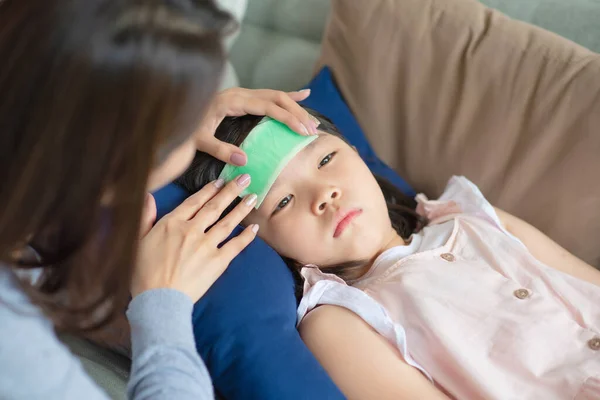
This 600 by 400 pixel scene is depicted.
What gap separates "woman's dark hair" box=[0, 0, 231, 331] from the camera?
0.60 m

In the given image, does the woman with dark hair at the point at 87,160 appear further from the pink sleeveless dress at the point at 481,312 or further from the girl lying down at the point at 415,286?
the pink sleeveless dress at the point at 481,312

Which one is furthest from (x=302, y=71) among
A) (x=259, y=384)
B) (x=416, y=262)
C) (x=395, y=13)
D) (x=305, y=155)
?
(x=259, y=384)

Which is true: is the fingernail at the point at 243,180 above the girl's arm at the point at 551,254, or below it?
above

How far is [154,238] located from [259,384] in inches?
11.3

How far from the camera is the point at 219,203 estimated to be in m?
1.05

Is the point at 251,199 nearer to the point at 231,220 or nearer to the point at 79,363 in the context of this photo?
the point at 231,220

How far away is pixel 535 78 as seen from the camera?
1.24m

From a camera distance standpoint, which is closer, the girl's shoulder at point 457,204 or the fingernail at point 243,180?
the fingernail at point 243,180

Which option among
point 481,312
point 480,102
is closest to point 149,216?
point 481,312

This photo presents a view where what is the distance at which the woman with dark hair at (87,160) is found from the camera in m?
0.60

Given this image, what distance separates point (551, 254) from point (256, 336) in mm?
634

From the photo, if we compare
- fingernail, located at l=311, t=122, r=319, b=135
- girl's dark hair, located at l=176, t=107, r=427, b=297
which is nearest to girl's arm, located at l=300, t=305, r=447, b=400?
girl's dark hair, located at l=176, t=107, r=427, b=297

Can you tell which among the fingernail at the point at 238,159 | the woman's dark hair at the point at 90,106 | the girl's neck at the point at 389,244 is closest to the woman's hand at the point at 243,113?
the fingernail at the point at 238,159

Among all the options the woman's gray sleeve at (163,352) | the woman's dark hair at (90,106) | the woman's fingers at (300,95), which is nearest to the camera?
the woman's dark hair at (90,106)
